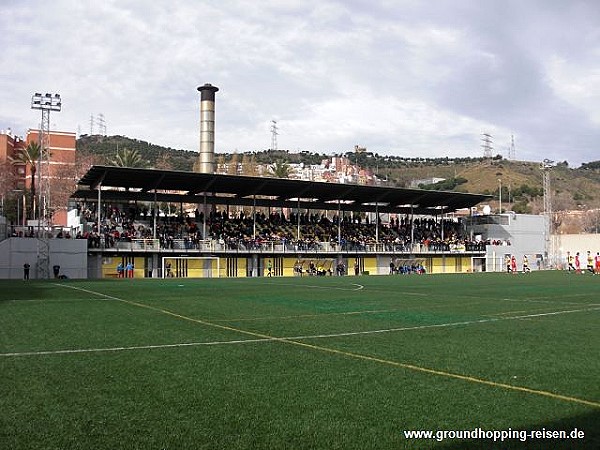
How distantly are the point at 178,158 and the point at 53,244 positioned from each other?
364 feet

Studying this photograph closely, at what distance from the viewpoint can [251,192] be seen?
193 feet

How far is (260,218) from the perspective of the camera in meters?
64.6

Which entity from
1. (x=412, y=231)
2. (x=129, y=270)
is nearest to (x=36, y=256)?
(x=129, y=270)

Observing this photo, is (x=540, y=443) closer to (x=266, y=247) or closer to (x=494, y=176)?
(x=266, y=247)

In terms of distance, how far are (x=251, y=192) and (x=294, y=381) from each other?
50.7 m

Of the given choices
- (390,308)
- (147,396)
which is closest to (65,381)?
(147,396)

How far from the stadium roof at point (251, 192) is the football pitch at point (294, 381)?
3603 cm

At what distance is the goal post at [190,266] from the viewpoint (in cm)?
5300

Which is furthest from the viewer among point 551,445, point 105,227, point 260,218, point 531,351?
point 260,218

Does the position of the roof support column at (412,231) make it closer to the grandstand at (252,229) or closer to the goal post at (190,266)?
the grandstand at (252,229)

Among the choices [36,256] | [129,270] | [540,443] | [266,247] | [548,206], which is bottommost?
[129,270]

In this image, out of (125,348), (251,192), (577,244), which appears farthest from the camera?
(577,244)

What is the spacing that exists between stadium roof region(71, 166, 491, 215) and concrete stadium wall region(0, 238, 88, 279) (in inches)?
241

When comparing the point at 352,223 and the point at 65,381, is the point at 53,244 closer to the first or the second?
the point at 352,223
